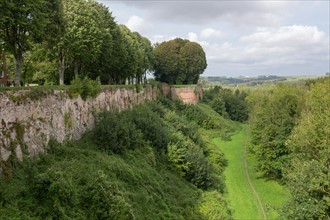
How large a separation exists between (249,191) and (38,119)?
23.9 meters

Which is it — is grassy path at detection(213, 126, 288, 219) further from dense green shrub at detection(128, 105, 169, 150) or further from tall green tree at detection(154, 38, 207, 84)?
tall green tree at detection(154, 38, 207, 84)

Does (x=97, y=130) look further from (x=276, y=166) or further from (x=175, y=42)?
(x=175, y=42)

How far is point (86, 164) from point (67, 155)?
4.20 feet

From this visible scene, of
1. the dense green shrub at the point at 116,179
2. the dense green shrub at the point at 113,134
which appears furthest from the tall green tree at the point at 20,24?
the dense green shrub at the point at 116,179

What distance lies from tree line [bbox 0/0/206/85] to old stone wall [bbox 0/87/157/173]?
366cm

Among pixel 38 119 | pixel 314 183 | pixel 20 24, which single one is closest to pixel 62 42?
pixel 20 24

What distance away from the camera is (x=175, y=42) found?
79.6 m

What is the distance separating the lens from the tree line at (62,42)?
22.5 meters

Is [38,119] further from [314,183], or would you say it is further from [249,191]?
[249,191]

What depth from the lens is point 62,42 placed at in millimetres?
29594

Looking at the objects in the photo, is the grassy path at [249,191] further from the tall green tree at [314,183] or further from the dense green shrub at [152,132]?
the dense green shrub at [152,132]

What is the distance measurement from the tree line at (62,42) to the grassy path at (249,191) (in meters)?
18.4

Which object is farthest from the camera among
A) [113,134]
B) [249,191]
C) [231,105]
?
[231,105]

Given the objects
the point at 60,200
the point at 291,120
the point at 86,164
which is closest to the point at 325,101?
the point at 291,120
